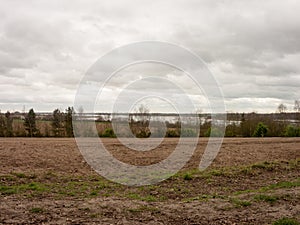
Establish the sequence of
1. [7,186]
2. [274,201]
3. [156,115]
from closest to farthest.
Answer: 1. [274,201]
2. [7,186]
3. [156,115]

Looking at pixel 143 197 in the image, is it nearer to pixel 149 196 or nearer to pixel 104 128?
pixel 149 196

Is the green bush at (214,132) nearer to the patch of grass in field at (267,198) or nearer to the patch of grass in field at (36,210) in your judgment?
the patch of grass in field at (267,198)

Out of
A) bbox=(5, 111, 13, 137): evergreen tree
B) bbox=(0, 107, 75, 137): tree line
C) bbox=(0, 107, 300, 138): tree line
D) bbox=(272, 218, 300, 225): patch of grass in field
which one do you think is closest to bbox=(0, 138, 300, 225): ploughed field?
bbox=(272, 218, 300, 225): patch of grass in field

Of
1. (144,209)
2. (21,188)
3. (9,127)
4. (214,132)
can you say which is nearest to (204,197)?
(144,209)

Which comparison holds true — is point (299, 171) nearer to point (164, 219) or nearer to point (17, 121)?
point (164, 219)

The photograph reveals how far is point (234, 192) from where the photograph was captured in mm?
10195

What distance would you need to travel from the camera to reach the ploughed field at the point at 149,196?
748 centimetres

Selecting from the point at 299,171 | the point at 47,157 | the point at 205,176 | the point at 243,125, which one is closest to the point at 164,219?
the point at 205,176

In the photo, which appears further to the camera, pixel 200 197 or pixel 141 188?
pixel 141 188

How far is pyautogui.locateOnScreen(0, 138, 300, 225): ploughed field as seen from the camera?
748cm

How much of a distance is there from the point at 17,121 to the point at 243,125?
24.9m

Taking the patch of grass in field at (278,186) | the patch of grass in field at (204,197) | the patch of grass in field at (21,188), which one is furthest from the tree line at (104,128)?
the patch of grass in field at (204,197)

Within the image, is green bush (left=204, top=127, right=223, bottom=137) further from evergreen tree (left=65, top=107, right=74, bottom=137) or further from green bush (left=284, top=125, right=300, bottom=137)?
evergreen tree (left=65, top=107, right=74, bottom=137)

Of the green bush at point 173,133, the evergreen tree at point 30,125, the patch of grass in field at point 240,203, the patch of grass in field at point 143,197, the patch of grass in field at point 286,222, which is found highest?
the evergreen tree at point 30,125
